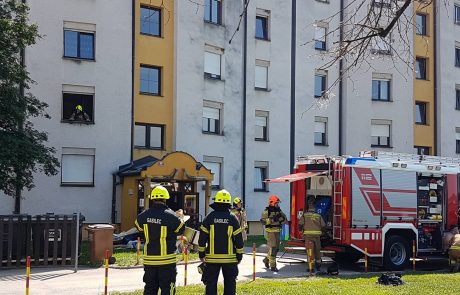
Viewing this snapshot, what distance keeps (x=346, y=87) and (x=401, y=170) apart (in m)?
17.6

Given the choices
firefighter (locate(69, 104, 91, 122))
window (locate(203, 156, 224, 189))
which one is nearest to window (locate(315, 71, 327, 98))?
window (locate(203, 156, 224, 189))

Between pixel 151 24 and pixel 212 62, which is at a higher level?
pixel 151 24

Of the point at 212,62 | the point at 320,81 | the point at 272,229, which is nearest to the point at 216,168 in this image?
the point at 212,62

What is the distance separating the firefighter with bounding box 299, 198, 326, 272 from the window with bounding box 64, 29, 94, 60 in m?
14.7

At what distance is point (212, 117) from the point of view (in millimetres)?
29594

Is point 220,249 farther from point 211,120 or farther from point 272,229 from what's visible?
point 211,120

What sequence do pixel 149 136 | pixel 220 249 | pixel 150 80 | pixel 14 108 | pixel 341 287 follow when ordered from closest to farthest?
pixel 220 249
pixel 341 287
pixel 14 108
pixel 149 136
pixel 150 80

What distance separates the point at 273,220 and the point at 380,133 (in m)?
20.4

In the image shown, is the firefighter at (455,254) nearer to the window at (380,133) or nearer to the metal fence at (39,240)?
the metal fence at (39,240)

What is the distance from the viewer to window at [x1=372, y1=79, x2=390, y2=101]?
35031mm

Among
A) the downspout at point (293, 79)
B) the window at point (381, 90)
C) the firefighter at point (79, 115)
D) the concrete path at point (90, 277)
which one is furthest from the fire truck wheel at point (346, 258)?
the window at point (381, 90)

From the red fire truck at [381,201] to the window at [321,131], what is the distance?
49.9 feet

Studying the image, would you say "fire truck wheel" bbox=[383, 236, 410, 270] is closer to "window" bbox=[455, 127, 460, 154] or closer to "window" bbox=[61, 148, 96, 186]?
"window" bbox=[61, 148, 96, 186]

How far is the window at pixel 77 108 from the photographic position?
85.3 ft
